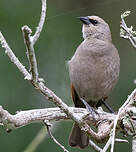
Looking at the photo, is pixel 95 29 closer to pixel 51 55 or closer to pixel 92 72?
pixel 92 72

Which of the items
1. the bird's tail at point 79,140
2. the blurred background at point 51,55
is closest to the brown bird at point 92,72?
the bird's tail at point 79,140

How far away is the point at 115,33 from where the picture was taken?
6.43 m

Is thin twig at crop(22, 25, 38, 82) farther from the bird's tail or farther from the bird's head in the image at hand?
the bird's head

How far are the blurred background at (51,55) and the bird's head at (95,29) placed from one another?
73cm

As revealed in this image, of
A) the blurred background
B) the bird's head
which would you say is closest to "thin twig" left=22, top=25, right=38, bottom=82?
the bird's head


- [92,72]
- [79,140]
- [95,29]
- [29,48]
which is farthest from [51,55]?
[29,48]

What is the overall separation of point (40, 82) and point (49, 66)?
3.07 m

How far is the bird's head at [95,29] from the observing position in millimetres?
4625

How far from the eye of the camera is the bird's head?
15.2ft

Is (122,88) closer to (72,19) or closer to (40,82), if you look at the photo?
(72,19)

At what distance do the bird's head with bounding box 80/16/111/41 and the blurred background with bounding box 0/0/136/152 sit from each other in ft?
2.39

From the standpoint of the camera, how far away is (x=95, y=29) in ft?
15.2

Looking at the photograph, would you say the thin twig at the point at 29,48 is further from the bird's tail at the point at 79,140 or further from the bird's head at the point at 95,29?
the bird's head at the point at 95,29

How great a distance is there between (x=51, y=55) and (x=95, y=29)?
1349mm
